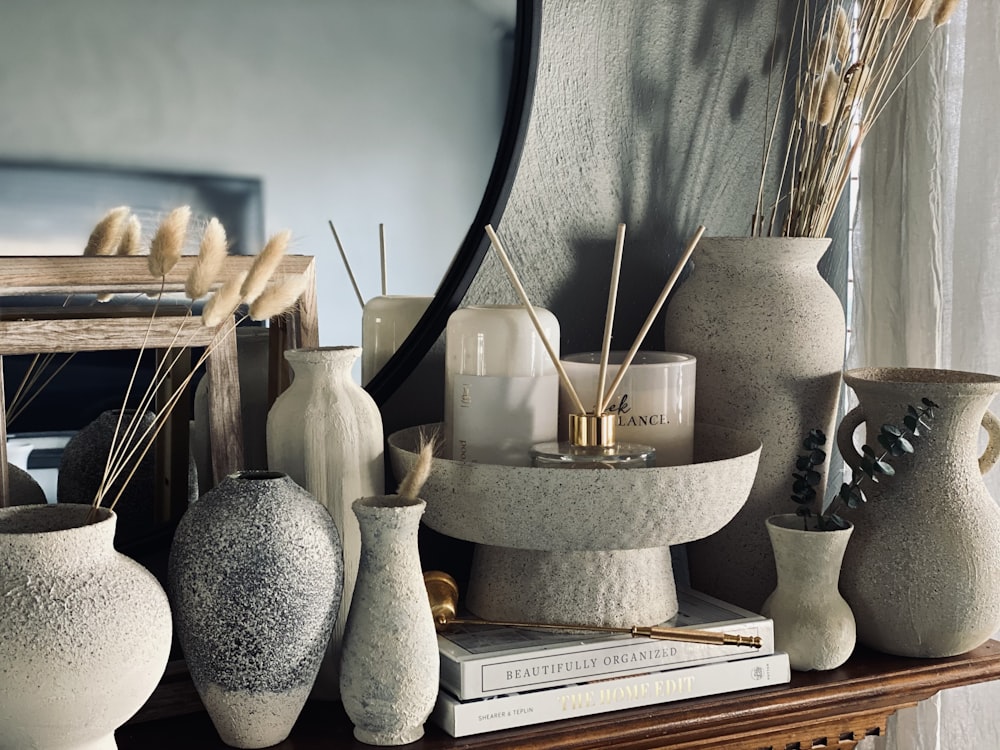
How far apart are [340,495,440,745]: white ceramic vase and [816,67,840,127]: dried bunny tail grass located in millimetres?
523

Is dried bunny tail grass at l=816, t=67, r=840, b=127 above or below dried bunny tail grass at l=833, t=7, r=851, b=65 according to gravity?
below

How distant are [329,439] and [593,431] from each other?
194 millimetres

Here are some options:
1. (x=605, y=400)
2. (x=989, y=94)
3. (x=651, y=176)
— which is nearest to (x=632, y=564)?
(x=605, y=400)

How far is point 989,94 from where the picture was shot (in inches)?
40.1

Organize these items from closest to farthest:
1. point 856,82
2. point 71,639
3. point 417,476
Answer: point 71,639, point 417,476, point 856,82

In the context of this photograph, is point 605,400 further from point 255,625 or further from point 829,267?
point 829,267

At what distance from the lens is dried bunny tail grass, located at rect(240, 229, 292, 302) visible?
0.67 metres

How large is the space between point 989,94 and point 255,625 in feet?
2.70

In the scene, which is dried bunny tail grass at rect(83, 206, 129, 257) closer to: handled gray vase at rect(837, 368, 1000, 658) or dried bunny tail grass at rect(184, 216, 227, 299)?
dried bunny tail grass at rect(184, 216, 227, 299)

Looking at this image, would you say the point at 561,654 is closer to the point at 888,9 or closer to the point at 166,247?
the point at 166,247

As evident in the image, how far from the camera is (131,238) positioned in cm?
79

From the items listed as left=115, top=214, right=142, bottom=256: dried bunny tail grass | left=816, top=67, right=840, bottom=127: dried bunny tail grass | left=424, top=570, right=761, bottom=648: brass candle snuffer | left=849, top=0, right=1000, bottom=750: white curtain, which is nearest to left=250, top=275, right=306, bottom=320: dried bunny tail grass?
left=115, top=214, right=142, bottom=256: dried bunny tail grass

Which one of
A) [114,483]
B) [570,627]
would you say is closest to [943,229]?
[570,627]

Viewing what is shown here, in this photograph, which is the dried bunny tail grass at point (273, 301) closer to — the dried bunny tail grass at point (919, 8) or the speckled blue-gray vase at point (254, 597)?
the speckled blue-gray vase at point (254, 597)
